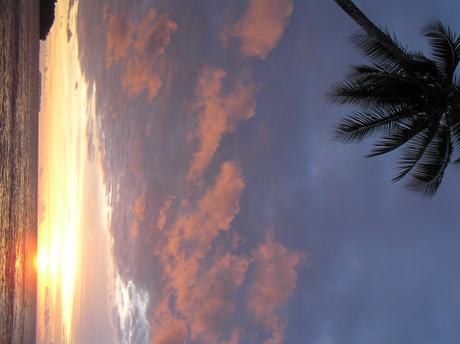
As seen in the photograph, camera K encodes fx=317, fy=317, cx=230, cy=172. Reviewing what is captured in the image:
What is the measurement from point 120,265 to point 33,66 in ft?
43.4

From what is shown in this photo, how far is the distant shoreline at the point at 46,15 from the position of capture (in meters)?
23.8

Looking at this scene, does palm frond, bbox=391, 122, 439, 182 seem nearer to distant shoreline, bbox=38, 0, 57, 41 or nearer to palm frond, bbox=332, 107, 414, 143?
palm frond, bbox=332, 107, 414, 143

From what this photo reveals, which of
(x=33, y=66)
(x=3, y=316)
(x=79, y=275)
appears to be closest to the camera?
(x=3, y=316)

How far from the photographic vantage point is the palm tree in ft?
28.3

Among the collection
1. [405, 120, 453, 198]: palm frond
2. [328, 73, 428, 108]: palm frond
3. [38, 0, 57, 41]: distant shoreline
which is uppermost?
[38, 0, 57, 41]: distant shoreline

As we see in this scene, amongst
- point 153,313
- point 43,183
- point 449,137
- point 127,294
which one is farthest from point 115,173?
point 449,137

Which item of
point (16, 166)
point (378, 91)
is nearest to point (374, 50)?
point (378, 91)

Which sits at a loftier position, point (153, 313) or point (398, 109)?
point (398, 109)

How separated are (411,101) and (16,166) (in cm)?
1564

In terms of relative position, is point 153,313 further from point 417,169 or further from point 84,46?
point 84,46

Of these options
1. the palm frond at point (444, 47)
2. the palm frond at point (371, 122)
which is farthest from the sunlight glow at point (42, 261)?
the palm frond at point (444, 47)

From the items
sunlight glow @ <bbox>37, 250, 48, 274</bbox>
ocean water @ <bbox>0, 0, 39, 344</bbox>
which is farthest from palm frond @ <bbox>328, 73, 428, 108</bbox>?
sunlight glow @ <bbox>37, 250, 48, 274</bbox>

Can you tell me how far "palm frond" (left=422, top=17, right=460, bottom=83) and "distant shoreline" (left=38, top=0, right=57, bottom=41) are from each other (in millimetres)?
25676

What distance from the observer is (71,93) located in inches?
982
